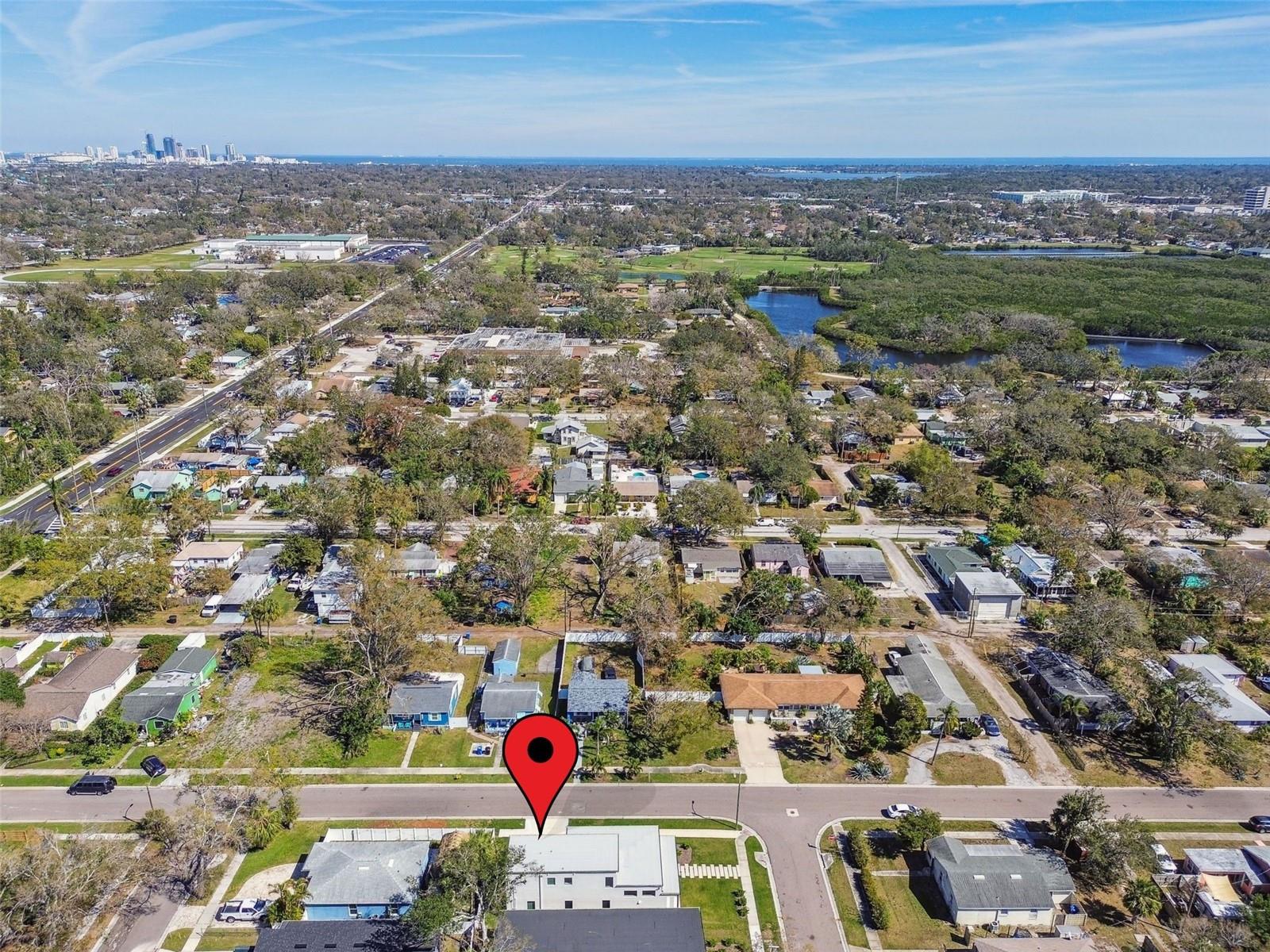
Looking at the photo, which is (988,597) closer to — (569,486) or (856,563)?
(856,563)

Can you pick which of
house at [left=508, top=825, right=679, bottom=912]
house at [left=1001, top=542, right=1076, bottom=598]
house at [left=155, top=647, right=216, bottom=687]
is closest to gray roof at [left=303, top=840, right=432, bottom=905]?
house at [left=508, top=825, right=679, bottom=912]

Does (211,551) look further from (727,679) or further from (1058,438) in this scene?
(1058,438)

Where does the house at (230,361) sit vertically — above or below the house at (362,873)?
above

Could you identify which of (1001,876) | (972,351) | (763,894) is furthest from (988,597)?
(972,351)

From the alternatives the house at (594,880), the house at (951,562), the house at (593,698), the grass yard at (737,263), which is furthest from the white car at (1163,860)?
the grass yard at (737,263)

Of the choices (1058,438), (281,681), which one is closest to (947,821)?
(281,681)

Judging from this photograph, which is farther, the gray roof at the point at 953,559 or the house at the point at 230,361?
the house at the point at 230,361

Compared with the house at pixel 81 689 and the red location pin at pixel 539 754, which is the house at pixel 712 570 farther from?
the house at pixel 81 689
